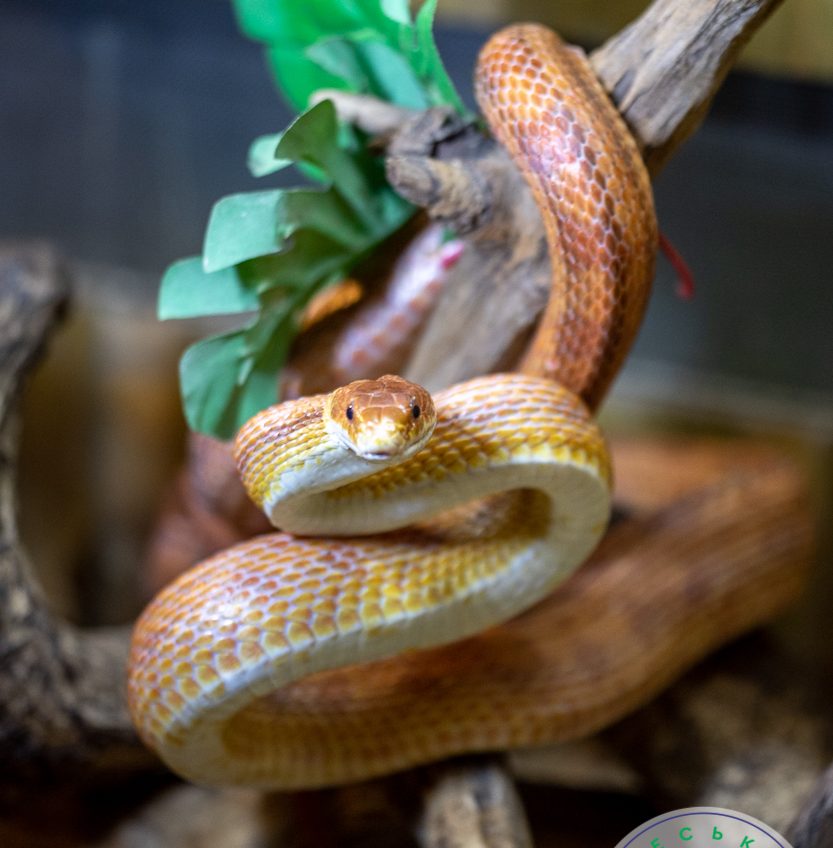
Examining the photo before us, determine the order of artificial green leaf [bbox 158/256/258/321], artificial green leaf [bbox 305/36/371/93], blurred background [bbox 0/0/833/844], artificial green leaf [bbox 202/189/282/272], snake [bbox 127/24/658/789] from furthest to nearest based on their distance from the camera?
1. blurred background [bbox 0/0/833/844]
2. artificial green leaf [bbox 305/36/371/93]
3. artificial green leaf [bbox 158/256/258/321]
4. artificial green leaf [bbox 202/189/282/272]
5. snake [bbox 127/24/658/789]

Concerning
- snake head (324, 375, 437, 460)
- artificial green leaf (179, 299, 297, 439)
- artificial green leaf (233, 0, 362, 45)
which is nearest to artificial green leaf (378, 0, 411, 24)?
artificial green leaf (233, 0, 362, 45)

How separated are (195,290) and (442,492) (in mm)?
534

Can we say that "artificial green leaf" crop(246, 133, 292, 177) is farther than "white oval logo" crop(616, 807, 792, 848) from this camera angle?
Yes

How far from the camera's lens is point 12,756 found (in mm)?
1635

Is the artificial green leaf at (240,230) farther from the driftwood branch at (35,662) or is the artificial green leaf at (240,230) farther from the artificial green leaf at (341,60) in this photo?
the driftwood branch at (35,662)

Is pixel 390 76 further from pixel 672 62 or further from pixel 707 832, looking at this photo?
pixel 707 832

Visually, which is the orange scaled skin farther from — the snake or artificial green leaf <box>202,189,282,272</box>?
artificial green leaf <box>202,189,282,272</box>

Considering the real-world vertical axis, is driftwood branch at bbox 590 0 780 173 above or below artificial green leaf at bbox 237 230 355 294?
above

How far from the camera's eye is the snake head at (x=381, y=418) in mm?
1013

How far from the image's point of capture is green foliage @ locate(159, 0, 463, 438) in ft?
4.51

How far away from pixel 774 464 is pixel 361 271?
1199 millimetres

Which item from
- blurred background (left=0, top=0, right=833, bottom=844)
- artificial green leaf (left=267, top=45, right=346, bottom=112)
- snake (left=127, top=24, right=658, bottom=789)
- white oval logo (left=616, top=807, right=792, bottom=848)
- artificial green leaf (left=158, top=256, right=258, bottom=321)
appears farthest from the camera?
blurred background (left=0, top=0, right=833, bottom=844)

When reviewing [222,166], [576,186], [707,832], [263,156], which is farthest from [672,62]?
[222,166]

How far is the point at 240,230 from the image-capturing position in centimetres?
134
